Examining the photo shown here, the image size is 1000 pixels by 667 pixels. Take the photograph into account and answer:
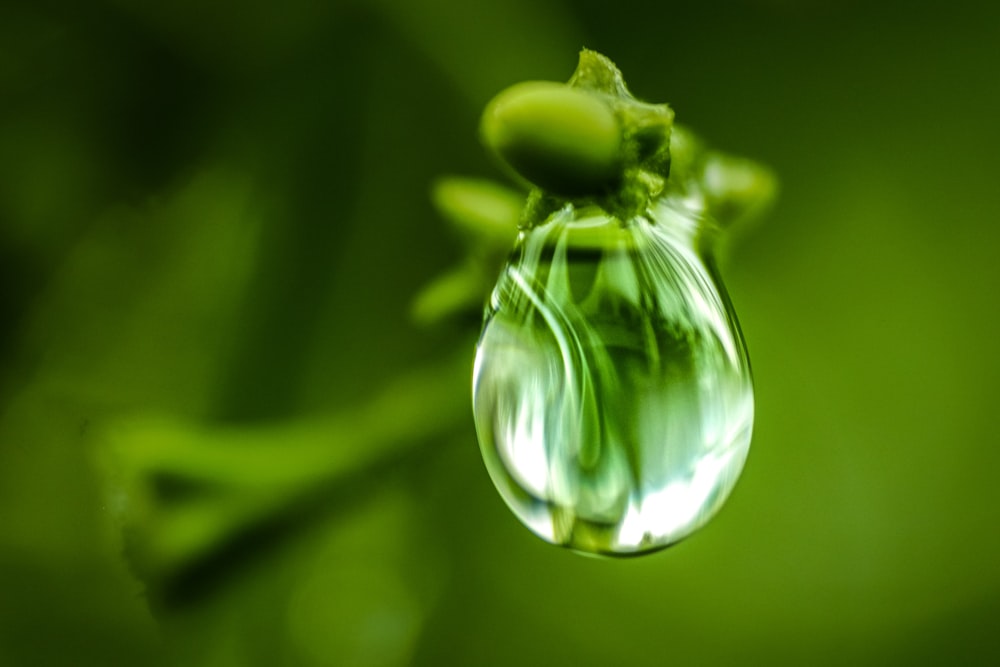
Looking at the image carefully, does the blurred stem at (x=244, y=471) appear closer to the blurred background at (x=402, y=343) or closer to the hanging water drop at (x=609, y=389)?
the blurred background at (x=402, y=343)

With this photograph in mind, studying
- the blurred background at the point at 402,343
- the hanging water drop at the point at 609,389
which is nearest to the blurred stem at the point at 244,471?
the blurred background at the point at 402,343

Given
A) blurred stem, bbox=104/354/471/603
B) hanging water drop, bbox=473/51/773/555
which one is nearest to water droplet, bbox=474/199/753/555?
hanging water drop, bbox=473/51/773/555

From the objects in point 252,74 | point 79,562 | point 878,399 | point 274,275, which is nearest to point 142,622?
point 79,562

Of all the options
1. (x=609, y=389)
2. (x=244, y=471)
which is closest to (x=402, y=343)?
(x=244, y=471)

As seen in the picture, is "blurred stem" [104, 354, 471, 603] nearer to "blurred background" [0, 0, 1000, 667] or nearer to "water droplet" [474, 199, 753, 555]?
"blurred background" [0, 0, 1000, 667]

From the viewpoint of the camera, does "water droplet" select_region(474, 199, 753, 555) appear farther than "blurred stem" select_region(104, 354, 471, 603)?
No

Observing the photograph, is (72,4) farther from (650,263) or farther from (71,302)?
(650,263)
